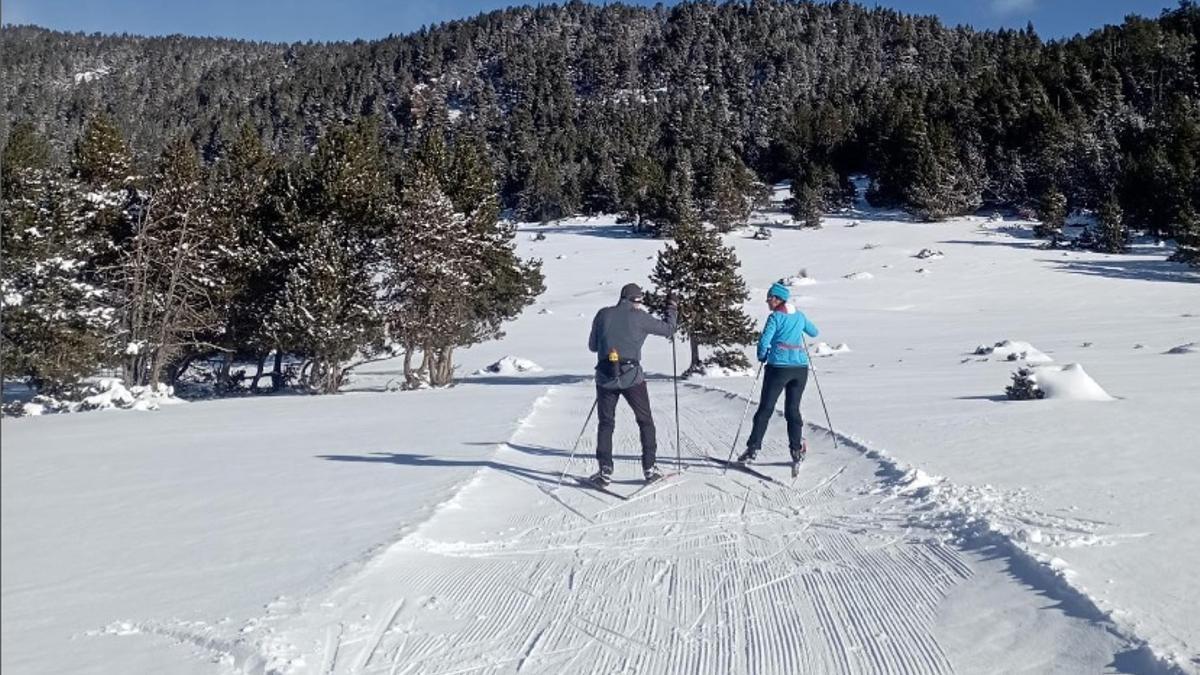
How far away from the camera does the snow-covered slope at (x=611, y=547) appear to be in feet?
15.9

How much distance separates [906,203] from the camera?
92500mm

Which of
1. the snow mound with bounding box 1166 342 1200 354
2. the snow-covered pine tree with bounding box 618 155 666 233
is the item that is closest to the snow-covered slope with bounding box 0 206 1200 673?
the snow mound with bounding box 1166 342 1200 354

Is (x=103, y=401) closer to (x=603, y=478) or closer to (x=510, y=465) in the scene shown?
(x=510, y=465)

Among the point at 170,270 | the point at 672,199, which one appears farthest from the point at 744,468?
the point at 672,199

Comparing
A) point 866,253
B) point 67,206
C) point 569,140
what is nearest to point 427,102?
point 569,140

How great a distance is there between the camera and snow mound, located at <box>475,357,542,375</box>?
36.3 meters

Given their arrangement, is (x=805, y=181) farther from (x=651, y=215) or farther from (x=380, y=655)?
(x=380, y=655)

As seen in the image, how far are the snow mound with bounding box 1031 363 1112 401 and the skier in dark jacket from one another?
26.8ft

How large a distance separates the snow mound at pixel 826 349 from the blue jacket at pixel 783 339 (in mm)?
24805

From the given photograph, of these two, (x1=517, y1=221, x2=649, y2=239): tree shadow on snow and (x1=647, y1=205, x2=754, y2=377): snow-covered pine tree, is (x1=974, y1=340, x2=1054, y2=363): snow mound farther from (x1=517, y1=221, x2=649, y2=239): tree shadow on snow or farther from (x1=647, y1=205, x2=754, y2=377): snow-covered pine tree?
(x1=517, y1=221, x2=649, y2=239): tree shadow on snow

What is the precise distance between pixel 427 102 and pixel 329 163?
541 feet

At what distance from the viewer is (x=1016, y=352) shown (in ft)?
86.6

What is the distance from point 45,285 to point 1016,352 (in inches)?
1088

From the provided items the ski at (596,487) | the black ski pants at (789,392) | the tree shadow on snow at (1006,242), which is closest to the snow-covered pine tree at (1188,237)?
the tree shadow on snow at (1006,242)
